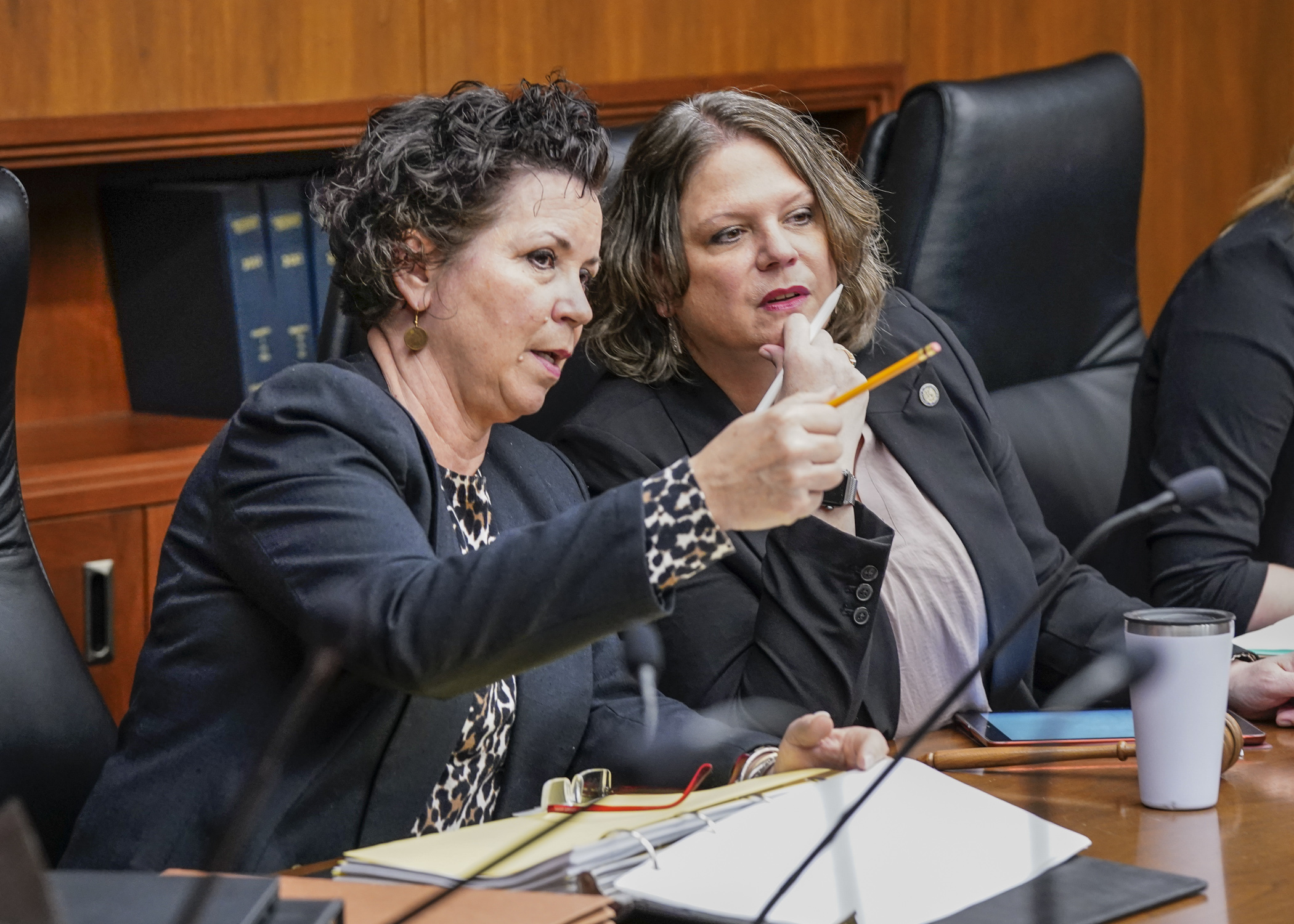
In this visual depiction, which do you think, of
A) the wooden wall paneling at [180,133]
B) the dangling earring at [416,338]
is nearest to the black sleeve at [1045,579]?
the dangling earring at [416,338]

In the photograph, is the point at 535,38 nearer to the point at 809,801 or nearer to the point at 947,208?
the point at 947,208

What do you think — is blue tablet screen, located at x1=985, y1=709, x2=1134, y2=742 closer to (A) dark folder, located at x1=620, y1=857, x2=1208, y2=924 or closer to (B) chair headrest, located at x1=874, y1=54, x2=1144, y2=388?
(A) dark folder, located at x1=620, y1=857, x2=1208, y2=924

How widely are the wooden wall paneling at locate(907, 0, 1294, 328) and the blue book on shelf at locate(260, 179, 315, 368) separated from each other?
159 centimetres

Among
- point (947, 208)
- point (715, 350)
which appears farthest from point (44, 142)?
point (947, 208)

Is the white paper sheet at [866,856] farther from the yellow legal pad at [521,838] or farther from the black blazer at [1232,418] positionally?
the black blazer at [1232,418]

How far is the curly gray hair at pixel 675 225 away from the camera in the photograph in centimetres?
182

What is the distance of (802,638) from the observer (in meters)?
1.58

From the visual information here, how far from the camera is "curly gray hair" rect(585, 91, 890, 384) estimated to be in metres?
1.82

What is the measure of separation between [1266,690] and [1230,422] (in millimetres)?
593

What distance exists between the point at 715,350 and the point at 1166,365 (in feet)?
2.03

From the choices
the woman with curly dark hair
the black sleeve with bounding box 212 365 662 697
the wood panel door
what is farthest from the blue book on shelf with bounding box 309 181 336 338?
the black sleeve with bounding box 212 365 662 697

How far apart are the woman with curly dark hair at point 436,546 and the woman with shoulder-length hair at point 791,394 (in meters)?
0.15

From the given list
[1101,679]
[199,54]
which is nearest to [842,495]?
[1101,679]

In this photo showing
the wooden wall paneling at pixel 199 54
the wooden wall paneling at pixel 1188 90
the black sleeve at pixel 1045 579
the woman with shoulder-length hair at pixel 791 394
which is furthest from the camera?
the wooden wall paneling at pixel 1188 90
